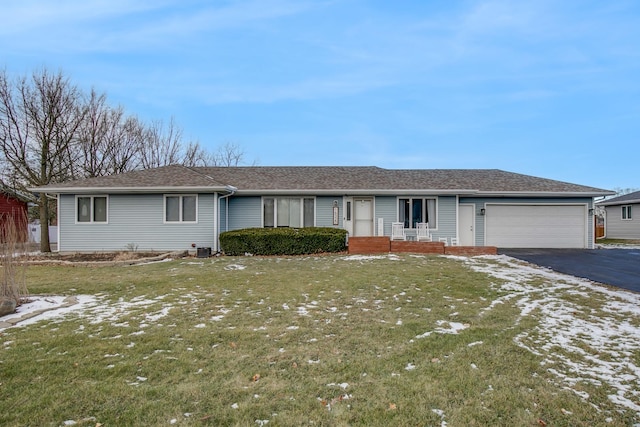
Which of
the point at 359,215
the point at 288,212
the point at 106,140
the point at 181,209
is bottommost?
the point at 359,215

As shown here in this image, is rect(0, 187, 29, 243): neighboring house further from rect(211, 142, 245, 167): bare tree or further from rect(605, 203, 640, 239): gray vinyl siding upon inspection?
rect(605, 203, 640, 239): gray vinyl siding

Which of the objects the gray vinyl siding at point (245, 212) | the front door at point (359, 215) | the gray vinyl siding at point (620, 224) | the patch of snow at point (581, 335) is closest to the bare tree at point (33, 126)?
the gray vinyl siding at point (245, 212)

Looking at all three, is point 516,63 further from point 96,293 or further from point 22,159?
point 22,159

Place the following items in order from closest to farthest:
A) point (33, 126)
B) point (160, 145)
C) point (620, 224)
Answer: point (33, 126), point (620, 224), point (160, 145)

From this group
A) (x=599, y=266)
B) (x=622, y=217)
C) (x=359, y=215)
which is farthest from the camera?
(x=622, y=217)

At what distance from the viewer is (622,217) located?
22.9m

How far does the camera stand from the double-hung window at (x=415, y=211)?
48.6 feet

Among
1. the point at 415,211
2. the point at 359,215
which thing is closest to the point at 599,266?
the point at 415,211

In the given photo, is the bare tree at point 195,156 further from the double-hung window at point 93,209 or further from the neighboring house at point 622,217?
the neighboring house at point 622,217

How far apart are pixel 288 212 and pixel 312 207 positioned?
3.45 feet

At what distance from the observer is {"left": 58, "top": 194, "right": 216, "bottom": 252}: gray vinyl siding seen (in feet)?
44.5

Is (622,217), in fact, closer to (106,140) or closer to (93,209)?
(93,209)

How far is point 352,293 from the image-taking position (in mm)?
6508

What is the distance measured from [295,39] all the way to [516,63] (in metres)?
9.81
